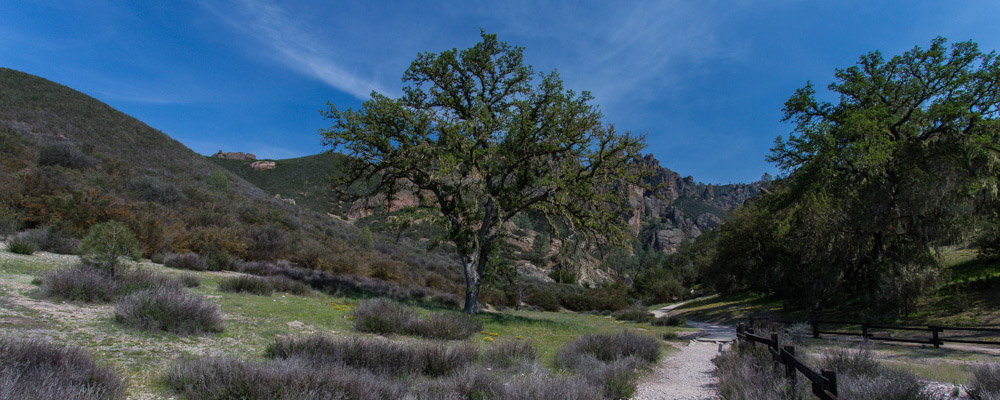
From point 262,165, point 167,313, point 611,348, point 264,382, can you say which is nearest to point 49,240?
point 167,313

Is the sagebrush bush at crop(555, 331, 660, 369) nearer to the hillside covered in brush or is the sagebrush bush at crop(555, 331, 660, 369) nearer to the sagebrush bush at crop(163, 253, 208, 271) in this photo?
the sagebrush bush at crop(163, 253, 208, 271)

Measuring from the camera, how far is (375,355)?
226 inches

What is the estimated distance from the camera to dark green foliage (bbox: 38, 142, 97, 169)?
19031 mm

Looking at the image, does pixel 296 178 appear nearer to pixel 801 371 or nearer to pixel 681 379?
pixel 681 379

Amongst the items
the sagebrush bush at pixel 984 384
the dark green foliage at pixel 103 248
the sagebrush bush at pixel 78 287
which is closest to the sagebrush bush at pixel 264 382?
the sagebrush bush at pixel 78 287

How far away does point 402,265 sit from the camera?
91.4 feet

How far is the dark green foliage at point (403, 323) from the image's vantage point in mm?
8719

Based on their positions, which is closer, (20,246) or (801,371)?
(801,371)

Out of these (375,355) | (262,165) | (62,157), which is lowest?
(375,355)

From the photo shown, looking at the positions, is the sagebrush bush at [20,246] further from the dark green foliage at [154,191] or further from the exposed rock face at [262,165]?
the exposed rock face at [262,165]

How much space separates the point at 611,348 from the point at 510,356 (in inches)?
124

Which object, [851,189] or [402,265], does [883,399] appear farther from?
[402,265]

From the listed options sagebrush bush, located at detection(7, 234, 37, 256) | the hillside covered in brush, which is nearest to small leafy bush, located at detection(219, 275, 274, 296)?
the hillside covered in brush

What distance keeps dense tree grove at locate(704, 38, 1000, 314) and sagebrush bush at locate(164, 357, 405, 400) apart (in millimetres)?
18884
